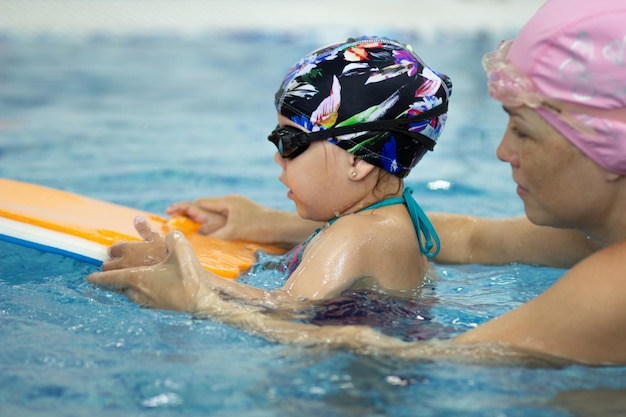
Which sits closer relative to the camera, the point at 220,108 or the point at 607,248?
the point at 607,248

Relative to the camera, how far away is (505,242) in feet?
11.6

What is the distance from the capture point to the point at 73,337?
2545mm

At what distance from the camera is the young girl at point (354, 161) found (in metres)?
2.78

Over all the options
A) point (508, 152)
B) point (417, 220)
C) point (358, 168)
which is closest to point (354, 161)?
point (358, 168)

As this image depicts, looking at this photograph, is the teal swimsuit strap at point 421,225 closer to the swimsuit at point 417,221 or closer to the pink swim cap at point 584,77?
the swimsuit at point 417,221

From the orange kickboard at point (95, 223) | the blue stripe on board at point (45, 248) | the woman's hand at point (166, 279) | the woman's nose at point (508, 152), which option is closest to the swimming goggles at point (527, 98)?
the woman's nose at point (508, 152)

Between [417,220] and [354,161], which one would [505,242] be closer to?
[417,220]

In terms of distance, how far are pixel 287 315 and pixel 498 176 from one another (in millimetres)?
3446

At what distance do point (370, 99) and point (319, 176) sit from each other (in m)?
0.32

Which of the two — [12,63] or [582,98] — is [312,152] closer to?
[582,98]

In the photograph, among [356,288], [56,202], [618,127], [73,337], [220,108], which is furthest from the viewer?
[220,108]

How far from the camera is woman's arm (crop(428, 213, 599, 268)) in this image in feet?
11.1

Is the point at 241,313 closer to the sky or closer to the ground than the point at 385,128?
closer to the ground

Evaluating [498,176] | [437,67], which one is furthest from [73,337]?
[437,67]
